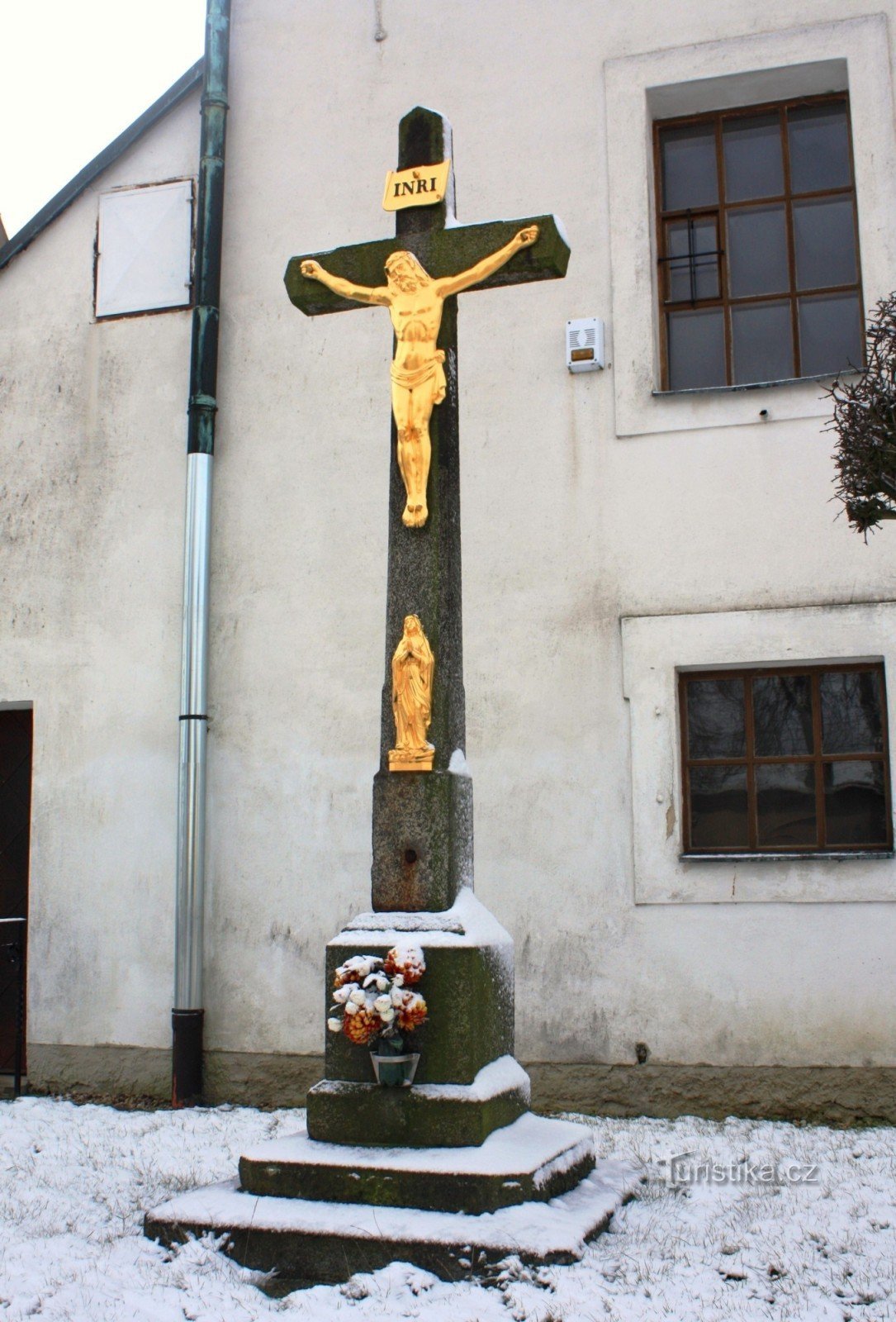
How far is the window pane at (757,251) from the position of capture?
754cm

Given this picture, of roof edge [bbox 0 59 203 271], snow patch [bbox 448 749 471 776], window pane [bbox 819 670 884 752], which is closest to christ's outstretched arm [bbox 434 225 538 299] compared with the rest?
snow patch [bbox 448 749 471 776]

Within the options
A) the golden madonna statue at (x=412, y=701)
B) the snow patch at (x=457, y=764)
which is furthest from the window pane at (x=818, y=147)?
the snow patch at (x=457, y=764)

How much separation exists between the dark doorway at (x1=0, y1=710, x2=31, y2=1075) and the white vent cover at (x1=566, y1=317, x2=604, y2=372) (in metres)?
4.10

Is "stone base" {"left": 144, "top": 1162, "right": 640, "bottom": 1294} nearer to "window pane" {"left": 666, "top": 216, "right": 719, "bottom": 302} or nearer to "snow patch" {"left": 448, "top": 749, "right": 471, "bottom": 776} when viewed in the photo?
"snow patch" {"left": 448, "top": 749, "right": 471, "bottom": 776}

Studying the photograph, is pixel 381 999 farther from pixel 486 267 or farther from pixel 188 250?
pixel 188 250

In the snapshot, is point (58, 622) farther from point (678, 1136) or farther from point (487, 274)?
point (678, 1136)

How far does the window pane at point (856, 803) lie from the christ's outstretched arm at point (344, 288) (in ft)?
11.0

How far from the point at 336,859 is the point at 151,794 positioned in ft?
4.03

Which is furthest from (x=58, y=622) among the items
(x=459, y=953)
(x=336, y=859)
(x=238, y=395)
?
(x=459, y=953)

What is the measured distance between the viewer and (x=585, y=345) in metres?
7.36

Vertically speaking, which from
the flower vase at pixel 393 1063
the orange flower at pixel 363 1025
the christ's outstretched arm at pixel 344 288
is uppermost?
the christ's outstretched arm at pixel 344 288

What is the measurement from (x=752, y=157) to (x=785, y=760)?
3.53 meters

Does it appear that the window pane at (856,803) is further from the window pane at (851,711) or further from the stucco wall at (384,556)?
the stucco wall at (384,556)

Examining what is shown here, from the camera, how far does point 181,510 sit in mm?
8031
